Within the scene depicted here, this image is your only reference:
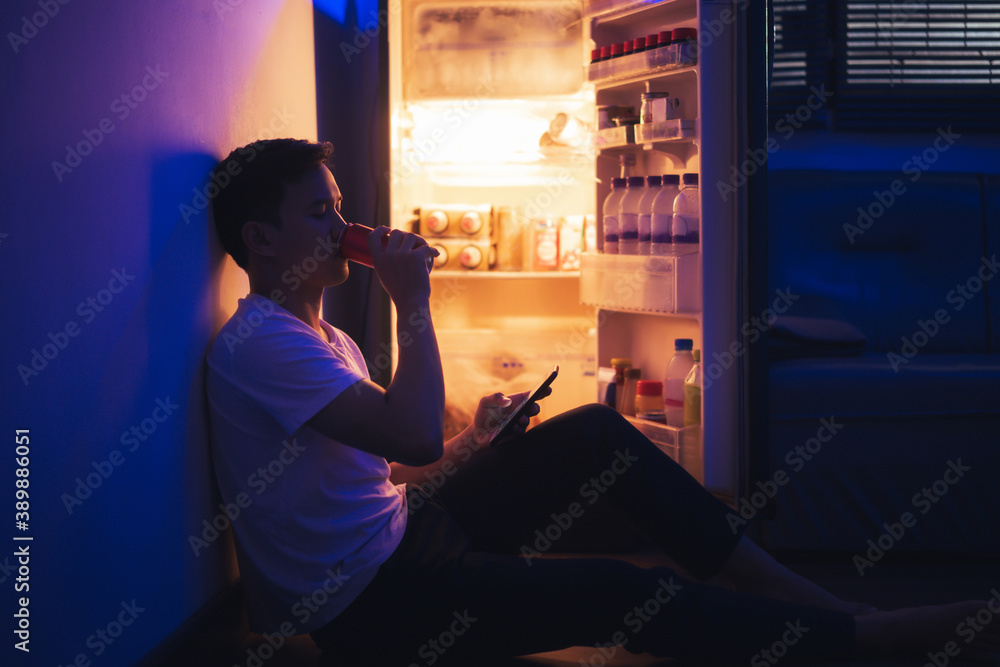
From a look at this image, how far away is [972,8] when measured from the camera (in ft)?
10.8

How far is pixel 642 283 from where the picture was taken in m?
2.38

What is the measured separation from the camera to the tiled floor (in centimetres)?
154

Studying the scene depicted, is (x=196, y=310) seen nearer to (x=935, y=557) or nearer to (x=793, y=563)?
(x=793, y=563)

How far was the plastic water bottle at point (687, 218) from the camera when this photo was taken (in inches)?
89.8

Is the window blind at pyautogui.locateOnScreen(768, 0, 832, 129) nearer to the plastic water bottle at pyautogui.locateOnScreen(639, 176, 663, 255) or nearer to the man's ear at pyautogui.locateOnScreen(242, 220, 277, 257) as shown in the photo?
the plastic water bottle at pyautogui.locateOnScreen(639, 176, 663, 255)

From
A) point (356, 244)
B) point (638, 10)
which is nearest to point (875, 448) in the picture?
point (638, 10)

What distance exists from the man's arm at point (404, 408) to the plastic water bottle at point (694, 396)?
1189mm

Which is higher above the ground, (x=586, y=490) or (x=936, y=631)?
(x=586, y=490)

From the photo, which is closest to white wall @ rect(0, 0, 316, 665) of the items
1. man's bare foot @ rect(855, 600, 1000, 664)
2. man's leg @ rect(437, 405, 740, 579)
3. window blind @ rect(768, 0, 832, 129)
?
man's leg @ rect(437, 405, 740, 579)

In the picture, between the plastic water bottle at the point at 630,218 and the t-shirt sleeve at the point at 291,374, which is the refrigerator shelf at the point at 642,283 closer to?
the plastic water bottle at the point at 630,218

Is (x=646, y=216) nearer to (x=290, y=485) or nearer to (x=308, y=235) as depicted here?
(x=308, y=235)

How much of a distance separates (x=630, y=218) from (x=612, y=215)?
75 mm

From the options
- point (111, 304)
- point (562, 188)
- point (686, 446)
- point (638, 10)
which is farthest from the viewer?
point (562, 188)

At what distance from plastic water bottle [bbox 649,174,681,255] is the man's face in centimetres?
118
